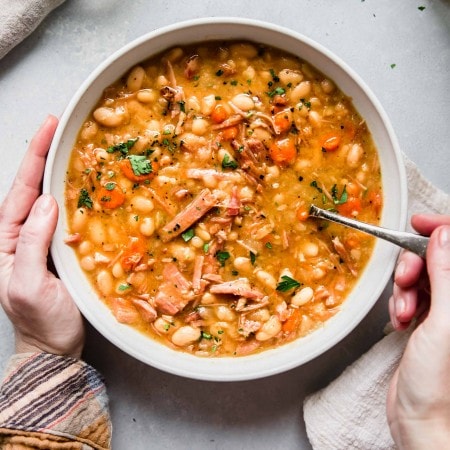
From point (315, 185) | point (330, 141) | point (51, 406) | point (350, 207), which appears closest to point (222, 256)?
point (315, 185)

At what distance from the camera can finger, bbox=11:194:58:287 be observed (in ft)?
11.0

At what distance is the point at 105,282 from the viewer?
3.51 metres

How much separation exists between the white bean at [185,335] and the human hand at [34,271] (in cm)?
50

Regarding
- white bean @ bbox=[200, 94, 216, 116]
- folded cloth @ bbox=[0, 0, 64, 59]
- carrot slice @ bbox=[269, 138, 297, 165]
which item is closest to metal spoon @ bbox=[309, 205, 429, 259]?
carrot slice @ bbox=[269, 138, 297, 165]

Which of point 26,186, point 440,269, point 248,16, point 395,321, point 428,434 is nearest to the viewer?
point 440,269

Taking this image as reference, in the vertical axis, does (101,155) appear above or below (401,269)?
above

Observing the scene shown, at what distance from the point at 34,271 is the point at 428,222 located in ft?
6.22

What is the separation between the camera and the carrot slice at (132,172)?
3465 mm

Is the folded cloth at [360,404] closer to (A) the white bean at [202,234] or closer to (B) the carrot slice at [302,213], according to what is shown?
(B) the carrot slice at [302,213]

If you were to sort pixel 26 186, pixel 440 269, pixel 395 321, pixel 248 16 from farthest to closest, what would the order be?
1. pixel 248 16
2. pixel 26 186
3. pixel 395 321
4. pixel 440 269

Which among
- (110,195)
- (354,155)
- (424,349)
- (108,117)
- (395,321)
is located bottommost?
(395,321)

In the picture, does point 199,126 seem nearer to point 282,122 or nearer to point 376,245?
point 282,122

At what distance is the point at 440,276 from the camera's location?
3.06m

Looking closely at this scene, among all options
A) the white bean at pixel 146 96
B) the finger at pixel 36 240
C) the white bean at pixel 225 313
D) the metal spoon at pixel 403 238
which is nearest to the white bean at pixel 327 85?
the metal spoon at pixel 403 238
